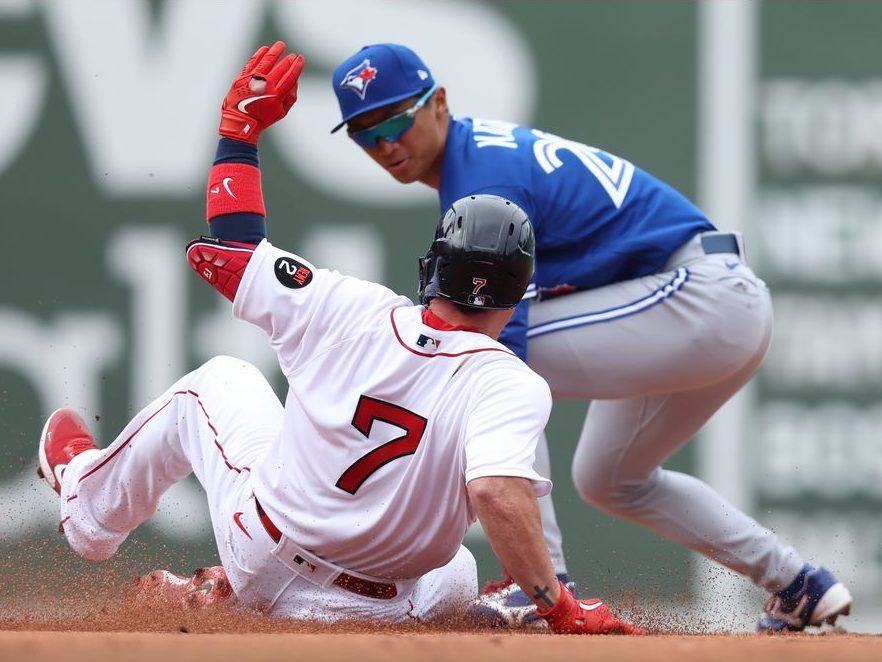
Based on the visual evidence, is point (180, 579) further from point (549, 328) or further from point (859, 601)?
point (859, 601)

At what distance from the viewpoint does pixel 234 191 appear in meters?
3.09

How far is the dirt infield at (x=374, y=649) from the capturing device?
210cm

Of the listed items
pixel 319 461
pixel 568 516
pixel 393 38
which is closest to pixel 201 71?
pixel 393 38

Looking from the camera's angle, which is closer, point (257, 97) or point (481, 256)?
point (481, 256)

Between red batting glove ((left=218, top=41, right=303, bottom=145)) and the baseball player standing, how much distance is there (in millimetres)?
357

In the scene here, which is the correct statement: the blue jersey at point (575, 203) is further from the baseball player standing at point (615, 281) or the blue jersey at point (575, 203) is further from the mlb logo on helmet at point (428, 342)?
the mlb logo on helmet at point (428, 342)

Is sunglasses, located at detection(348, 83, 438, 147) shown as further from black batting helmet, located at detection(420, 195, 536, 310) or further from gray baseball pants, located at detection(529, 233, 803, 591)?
black batting helmet, located at detection(420, 195, 536, 310)

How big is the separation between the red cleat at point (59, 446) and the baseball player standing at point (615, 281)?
110 cm

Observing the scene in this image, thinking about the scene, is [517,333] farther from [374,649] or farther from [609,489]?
[374,649]

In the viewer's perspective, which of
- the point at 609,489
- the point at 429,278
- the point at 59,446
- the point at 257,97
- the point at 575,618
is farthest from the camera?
the point at 609,489

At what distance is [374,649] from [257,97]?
155 cm

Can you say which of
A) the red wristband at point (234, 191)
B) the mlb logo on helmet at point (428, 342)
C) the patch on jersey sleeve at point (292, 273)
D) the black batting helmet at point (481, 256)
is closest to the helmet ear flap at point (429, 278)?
the black batting helmet at point (481, 256)

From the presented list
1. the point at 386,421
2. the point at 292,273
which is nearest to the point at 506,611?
the point at 386,421

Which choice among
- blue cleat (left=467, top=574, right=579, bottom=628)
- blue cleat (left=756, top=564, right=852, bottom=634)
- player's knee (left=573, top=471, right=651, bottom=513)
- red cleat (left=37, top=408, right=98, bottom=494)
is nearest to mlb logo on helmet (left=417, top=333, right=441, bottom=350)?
blue cleat (left=467, top=574, right=579, bottom=628)
